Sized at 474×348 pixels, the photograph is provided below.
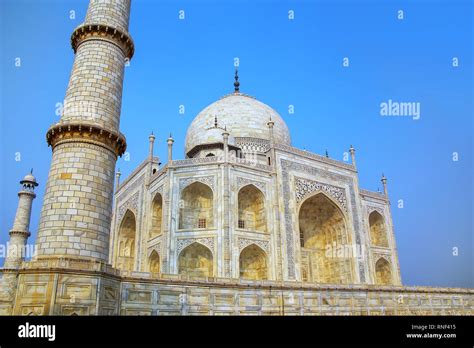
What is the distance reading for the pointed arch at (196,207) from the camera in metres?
19.6

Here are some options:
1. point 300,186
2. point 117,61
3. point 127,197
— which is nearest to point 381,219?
point 300,186

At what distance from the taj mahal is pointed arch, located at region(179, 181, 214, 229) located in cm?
6

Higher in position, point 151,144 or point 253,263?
point 151,144

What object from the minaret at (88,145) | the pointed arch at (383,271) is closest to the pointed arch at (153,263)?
the minaret at (88,145)

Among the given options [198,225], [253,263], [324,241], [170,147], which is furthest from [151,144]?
[324,241]

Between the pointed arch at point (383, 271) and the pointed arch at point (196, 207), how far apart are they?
1185 cm

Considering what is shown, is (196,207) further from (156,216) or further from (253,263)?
(253,263)

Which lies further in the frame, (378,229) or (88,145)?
(378,229)

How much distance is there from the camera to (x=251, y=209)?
68.5 feet

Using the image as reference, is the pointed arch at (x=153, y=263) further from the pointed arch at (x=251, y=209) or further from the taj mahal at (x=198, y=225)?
the pointed arch at (x=251, y=209)

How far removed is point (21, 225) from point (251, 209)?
1171cm

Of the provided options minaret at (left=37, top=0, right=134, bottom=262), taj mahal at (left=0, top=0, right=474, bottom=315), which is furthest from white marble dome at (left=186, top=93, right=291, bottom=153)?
minaret at (left=37, top=0, right=134, bottom=262)

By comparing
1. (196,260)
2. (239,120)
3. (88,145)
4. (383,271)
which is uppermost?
(239,120)
